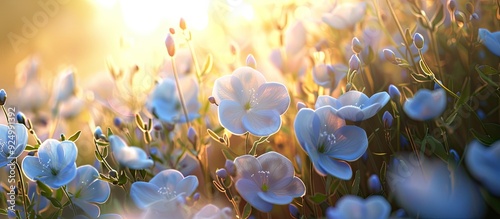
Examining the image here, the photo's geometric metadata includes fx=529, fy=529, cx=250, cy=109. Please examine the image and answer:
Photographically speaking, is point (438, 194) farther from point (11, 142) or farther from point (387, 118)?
point (11, 142)

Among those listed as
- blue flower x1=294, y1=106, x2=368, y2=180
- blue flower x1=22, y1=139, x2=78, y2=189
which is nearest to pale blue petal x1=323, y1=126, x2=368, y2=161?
blue flower x1=294, y1=106, x2=368, y2=180

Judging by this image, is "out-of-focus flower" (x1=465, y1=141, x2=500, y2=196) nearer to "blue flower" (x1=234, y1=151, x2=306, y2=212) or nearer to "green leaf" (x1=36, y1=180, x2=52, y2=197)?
"blue flower" (x1=234, y1=151, x2=306, y2=212)

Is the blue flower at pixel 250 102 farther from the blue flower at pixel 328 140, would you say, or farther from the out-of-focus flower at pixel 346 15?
the out-of-focus flower at pixel 346 15

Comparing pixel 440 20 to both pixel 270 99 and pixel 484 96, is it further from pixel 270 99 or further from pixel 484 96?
pixel 270 99

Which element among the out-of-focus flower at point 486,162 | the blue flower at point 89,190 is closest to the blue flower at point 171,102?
the blue flower at point 89,190

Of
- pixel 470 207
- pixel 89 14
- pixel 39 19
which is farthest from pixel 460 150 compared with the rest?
pixel 89 14

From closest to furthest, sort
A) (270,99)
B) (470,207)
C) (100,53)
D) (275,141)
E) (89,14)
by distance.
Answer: (470,207) → (270,99) → (275,141) → (100,53) → (89,14)

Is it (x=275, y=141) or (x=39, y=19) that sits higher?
(x=39, y=19)
